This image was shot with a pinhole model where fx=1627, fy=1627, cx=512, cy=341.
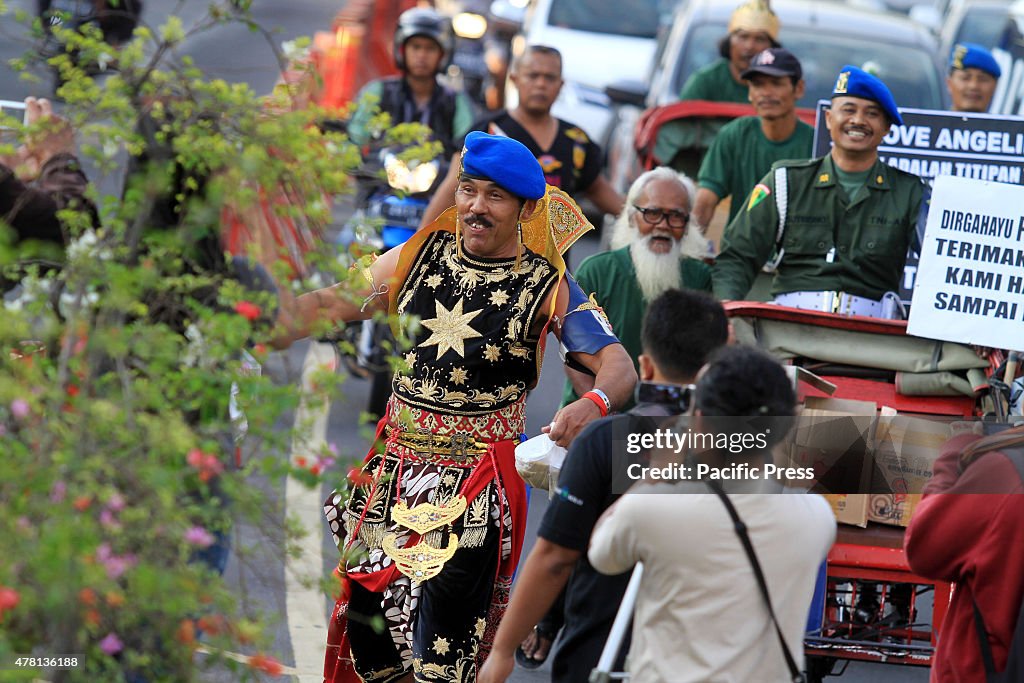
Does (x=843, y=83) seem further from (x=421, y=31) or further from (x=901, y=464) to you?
(x=421, y=31)

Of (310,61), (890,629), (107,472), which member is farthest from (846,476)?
(107,472)

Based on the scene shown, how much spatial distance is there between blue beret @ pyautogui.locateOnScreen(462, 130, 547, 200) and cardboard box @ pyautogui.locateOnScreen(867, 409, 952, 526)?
1610 millimetres

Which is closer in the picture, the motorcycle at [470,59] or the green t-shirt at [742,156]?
the green t-shirt at [742,156]

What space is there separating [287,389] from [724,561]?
997mm

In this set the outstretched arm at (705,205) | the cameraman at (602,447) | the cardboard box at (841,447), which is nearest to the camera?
the cameraman at (602,447)

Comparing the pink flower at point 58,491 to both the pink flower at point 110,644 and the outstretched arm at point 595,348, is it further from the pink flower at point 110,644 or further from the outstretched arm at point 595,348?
the outstretched arm at point 595,348

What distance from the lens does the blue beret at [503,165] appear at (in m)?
4.96

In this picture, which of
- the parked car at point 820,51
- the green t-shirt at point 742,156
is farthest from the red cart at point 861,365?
the parked car at point 820,51

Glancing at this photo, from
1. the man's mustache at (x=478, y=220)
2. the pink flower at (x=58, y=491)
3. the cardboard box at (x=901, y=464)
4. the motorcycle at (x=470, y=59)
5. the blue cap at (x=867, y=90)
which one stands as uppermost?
the blue cap at (x=867, y=90)

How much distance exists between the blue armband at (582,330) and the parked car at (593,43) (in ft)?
32.1

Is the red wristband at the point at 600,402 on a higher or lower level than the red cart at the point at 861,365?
higher

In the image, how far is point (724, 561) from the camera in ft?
11.3

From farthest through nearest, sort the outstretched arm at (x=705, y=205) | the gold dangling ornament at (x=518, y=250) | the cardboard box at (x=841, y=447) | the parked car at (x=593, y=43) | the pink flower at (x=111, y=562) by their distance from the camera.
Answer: the parked car at (x=593, y=43) < the outstretched arm at (x=705, y=205) < the cardboard box at (x=841, y=447) < the gold dangling ornament at (x=518, y=250) < the pink flower at (x=111, y=562)

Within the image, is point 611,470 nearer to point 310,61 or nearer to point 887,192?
point 310,61
